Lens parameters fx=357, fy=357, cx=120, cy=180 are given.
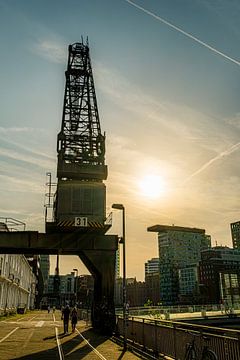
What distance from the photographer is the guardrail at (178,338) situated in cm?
971

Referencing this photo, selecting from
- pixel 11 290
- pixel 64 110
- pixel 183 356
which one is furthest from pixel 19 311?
pixel 183 356

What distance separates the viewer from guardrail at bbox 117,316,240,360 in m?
9.71

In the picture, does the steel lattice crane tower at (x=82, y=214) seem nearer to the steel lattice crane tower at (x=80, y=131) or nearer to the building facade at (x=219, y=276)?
the steel lattice crane tower at (x=80, y=131)

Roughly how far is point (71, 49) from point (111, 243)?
2494 cm

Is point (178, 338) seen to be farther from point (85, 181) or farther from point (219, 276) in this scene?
point (219, 276)

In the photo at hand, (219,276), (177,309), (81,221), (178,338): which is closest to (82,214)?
(81,221)

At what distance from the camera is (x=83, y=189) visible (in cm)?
3081

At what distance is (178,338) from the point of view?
13.2 metres

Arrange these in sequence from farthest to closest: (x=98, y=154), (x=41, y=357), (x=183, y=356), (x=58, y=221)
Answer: (x=98, y=154) < (x=58, y=221) < (x=41, y=357) < (x=183, y=356)

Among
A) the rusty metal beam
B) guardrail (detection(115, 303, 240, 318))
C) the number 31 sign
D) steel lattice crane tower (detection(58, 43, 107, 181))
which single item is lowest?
guardrail (detection(115, 303, 240, 318))

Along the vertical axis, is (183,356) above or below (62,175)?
below

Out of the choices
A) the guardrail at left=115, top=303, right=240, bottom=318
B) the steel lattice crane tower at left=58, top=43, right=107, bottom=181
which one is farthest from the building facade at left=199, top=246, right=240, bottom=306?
the steel lattice crane tower at left=58, top=43, right=107, bottom=181

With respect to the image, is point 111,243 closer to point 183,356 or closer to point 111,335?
point 111,335

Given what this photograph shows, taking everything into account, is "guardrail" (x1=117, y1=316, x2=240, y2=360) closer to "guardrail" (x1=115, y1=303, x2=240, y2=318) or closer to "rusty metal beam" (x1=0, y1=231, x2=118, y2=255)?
"rusty metal beam" (x1=0, y1=231, x2=118, y2=255)
